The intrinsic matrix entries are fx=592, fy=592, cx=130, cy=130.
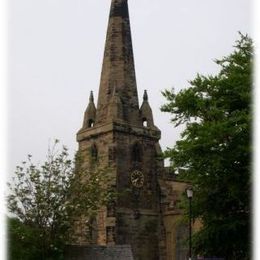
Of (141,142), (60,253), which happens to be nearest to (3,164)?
(60,253)

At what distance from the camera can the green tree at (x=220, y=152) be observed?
75.6 feet

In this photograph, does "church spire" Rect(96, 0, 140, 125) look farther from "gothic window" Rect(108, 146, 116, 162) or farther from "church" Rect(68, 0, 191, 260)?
"gothic window" Rect(108, 146, 116, 162)

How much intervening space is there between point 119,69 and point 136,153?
751cm

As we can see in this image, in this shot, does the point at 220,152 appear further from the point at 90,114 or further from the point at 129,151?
the point at 90,114

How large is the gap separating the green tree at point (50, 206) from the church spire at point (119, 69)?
24924mm

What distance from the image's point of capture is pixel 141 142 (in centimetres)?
5134

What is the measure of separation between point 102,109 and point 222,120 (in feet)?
94.0

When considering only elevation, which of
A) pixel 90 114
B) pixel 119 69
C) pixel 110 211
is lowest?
pixel 110 211

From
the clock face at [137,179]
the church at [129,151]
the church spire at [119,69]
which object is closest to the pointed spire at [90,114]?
the church at [129,151]

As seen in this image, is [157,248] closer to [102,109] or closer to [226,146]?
[102,109]

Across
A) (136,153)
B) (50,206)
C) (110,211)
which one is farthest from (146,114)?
(50,206)

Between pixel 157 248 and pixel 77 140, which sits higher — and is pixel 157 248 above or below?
below

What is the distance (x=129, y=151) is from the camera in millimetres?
50031

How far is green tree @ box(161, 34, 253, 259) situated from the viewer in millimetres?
23047
